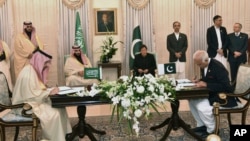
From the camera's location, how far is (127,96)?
3.07 metres

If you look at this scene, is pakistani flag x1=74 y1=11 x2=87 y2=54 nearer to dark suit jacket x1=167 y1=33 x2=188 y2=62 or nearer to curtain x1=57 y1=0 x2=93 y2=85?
curtain x1=57 y1=0 x2=93 y2=85

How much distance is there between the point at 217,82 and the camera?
4156 mm

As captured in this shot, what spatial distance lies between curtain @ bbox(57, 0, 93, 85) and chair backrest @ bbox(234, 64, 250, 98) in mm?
4616

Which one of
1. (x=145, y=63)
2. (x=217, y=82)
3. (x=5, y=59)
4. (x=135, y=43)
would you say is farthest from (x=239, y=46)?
(x=5, y=59)

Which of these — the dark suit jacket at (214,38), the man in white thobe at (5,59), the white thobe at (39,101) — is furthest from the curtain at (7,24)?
the dark suit jacket at (214,38)

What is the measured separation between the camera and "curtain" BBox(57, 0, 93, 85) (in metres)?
8.11

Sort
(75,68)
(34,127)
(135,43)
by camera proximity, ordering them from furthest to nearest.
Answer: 1. (135,43)
2. (75,68)
3. (34,127)

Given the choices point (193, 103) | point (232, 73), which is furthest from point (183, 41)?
point (193, 103)

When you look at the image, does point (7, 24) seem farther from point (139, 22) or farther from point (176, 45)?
point (176, 45)

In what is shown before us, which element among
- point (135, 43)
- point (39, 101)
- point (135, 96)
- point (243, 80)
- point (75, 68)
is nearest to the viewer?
point (135, 96)

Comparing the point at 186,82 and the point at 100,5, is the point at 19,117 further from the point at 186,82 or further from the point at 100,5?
the point at 100,5

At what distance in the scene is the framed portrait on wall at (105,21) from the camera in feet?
27.3

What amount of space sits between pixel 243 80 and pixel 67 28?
5.07m

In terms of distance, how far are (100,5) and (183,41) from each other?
7.87 ft
